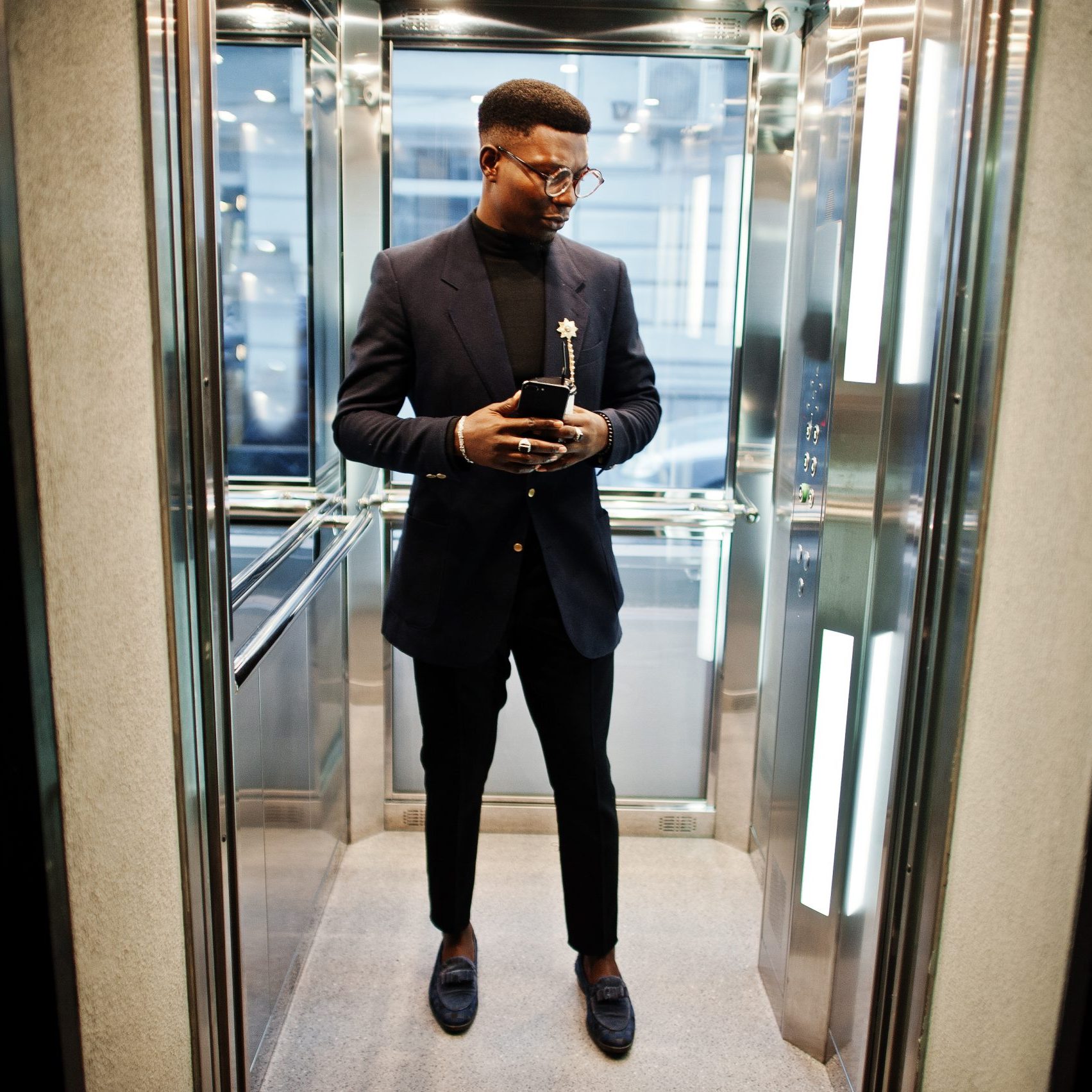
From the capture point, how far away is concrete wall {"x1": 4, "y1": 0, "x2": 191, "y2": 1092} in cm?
122

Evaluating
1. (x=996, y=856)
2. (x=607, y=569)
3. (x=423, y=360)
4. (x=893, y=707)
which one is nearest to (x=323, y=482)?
(x=423, y=360)

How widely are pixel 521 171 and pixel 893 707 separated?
1088mm

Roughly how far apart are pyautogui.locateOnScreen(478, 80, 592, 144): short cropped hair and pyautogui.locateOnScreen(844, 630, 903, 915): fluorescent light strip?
1015 mm

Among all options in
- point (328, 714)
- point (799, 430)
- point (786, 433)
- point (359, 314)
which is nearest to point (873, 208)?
point (799, 430)

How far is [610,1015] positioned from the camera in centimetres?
211

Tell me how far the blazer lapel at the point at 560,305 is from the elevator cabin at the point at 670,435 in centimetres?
46

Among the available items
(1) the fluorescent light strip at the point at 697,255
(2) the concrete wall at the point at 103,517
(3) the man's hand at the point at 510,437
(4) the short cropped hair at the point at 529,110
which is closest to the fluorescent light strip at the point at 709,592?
(1) the fluorescent light strip at the point at 697,255

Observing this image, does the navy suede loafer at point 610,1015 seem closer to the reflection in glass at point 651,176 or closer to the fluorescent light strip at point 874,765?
the fluorescent light strip at point 874,765

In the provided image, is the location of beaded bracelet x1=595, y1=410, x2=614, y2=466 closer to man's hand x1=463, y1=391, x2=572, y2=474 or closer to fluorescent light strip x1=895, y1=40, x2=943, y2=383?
man's hand x1=463, y1=391, x2=572, y2=474

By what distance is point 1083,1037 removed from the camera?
58.1 inches

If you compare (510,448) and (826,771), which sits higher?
(510,448)

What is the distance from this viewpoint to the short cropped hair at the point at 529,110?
1.81 metres

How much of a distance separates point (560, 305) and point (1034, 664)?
0.99 m

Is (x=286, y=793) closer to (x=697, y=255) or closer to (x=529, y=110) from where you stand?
(x=529, y=110)
